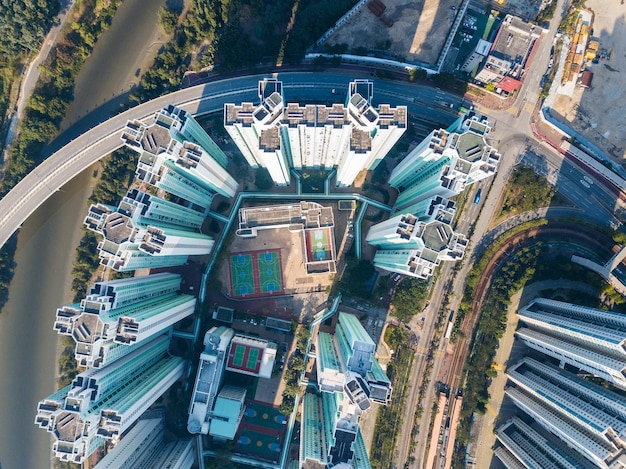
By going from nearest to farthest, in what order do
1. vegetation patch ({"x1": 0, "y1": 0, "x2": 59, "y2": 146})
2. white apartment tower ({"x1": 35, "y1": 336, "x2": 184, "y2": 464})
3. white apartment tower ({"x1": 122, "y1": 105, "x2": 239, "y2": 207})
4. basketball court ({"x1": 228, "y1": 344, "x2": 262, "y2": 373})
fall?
white apartment tower ({"x1": 35, "y1": 336, "x2": 184, "y2": 464}), white apartment tower ({"x1": 122, "y1": 105, "x2": 239, "y2": 207}), basketball court ({"x1": 228, "y1": 344, "x2": 262, "y2": 373}), vegetation patch ({"x1": 0, "y1": 0, "x2": 59, "y2": 146})

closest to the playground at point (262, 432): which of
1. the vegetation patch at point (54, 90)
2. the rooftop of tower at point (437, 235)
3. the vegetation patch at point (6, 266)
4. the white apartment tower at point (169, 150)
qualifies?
the white apartment tower at point (169, 150)

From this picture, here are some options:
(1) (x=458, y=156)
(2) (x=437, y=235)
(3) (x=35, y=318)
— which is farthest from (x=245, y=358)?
(1) (x=458, y=156)

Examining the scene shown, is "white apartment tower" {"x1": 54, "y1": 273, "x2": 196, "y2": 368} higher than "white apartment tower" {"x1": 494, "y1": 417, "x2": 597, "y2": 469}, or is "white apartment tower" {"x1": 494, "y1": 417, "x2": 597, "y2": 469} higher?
"white apartment tower" {"x1": 54, "y1": 273, "x2": 196, "y2": 368}

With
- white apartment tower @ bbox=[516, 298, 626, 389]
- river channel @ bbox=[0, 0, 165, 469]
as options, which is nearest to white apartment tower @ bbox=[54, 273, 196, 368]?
river channel @ bbox=[0, 0, 165, 469]

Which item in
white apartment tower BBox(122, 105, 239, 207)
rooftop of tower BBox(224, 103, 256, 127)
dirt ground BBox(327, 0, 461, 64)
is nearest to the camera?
rooftop of tower BBox(224, 103, 256, 127)

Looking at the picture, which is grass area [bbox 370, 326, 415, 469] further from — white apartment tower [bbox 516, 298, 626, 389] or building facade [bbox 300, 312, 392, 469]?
white apartment tower [bbox 516, 298, 626, 389]

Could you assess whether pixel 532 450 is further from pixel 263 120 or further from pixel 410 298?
pixel 263 120
